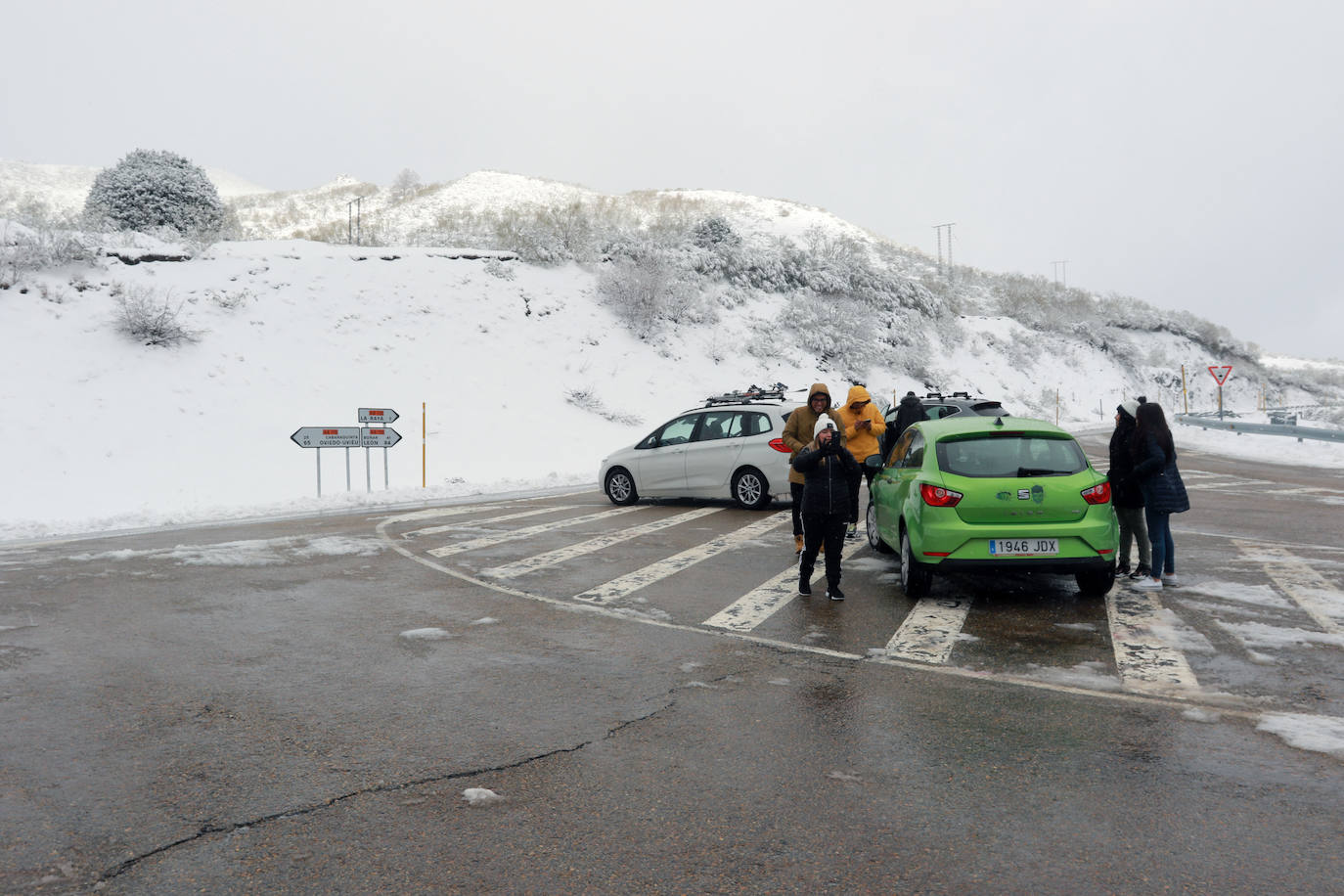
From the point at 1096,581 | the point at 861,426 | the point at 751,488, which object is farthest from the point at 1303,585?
the point at 751,488

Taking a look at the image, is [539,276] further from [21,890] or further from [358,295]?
[21,890]

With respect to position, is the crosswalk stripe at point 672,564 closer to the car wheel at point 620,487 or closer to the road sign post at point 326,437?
the car wheel at point 620,487

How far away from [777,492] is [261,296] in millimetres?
24020

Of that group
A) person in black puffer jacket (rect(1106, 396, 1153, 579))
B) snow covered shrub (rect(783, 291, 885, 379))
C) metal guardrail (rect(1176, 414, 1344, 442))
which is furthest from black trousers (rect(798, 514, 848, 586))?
snow covered shrub (rect(783, 291, 885, 379))

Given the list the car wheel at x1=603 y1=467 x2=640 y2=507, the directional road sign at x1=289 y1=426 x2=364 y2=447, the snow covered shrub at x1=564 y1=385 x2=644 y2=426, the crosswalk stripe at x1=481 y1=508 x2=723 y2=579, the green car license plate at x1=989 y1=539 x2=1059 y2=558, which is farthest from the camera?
the snow covered shrub at x1=564 y1=385 x2=644 y2=426

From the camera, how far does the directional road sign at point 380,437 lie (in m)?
18.1

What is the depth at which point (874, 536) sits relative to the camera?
1149 centimetres

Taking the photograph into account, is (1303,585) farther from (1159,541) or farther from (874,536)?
(874,536)

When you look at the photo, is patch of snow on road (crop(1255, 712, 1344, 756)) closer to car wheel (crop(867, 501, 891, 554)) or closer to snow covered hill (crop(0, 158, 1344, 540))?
car wheel (crop(867, 501, 891, 554))

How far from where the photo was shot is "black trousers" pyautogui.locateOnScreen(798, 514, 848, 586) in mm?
8656

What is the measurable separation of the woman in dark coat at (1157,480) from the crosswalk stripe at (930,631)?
190cm

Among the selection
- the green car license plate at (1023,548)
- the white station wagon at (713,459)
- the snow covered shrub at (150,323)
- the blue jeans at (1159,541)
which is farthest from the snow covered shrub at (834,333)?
the green car license plate at (1023,548)

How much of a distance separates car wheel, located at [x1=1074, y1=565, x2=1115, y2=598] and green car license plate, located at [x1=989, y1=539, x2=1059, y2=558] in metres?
0.48

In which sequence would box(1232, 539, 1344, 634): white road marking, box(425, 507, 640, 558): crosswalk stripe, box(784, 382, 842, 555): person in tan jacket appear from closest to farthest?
box(1232, 539, 1344, 634): white road marking < box(784, 382, 842, 555): person in tan jacket < box(425, 507, 640, 558): crosswalk stripe
